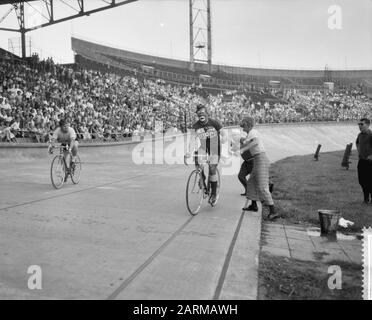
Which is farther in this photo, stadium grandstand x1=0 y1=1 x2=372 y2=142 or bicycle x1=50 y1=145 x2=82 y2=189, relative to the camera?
stadium grandstand x1=0 y1=1 x2=372 y2=142

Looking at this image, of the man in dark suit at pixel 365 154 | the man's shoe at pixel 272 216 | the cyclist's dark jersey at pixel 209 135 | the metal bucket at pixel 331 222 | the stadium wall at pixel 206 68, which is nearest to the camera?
the metal bucket at pixel 331 222

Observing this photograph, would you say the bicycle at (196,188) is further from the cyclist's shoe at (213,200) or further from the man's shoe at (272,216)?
the man's shoe at (272,216)

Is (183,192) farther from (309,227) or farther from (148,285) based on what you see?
(148,285)

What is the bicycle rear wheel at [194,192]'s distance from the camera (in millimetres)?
8008

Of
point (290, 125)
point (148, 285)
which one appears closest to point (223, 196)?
point (148, 285)

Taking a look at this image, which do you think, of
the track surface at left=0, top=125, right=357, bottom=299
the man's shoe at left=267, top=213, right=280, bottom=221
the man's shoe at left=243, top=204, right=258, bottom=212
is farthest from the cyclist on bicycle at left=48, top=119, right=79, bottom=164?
the man's shoe at left=267, top=213, right=280, bottom=221

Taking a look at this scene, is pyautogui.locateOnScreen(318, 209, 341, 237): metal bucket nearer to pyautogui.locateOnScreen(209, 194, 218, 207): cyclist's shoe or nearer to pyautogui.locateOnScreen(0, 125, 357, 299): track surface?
pyautogui.locateOnScreen(0, 125, 357, 299): track surface

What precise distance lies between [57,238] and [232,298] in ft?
9.73

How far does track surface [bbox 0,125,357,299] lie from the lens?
429 centimetres

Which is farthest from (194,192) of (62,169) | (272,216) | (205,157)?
(62,169)

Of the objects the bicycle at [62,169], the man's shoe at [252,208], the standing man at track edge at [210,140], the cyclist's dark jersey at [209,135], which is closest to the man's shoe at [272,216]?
the man's shoe at [252,208]

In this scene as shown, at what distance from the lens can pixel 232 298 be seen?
13.5ft

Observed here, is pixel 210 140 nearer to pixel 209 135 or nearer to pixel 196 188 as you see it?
pixel 209 135

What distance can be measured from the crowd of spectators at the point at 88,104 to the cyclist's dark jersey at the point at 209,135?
12.1 meters
